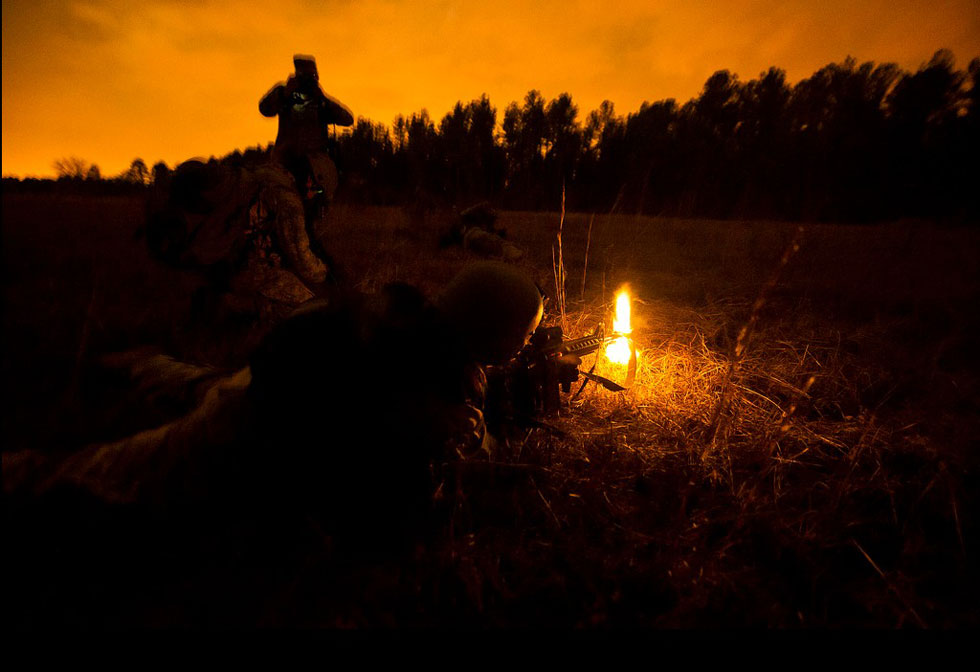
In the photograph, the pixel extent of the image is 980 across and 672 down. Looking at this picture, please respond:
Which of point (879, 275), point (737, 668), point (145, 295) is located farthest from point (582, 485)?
point (879, 275)

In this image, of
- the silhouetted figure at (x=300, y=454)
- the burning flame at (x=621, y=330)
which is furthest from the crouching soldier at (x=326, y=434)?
the burning flame at (x=621, y=330)

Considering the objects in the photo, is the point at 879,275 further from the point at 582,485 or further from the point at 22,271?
the point at 22,271

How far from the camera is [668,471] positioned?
7.58 feet

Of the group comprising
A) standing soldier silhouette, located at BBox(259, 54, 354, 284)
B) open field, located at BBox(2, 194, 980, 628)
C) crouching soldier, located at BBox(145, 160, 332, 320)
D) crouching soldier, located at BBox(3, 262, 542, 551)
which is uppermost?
standing soldier silhouette, located at BBox(259, 54, 354, 284)

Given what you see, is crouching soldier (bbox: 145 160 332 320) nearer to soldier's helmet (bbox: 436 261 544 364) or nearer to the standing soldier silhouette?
the standing soldier silhouette

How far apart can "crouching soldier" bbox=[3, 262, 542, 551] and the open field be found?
302 millimetres

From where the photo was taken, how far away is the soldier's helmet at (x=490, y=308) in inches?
68.0

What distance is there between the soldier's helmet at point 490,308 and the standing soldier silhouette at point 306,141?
219 cm

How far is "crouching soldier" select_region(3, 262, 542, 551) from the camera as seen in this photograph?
4.09ft

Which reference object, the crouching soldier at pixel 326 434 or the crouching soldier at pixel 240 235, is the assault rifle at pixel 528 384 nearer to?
the crouching soldier at pixel 326 434

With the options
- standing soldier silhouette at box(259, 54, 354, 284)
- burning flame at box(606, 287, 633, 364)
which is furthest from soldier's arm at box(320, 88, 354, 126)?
burning flame at box(606, 287, 633, 364)

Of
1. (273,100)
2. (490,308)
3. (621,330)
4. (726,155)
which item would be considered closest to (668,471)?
(621,330)

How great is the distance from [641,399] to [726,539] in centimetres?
134

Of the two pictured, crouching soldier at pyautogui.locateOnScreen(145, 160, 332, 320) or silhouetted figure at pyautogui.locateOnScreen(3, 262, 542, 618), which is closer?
silhouetted figure at pyautogui.locateOnScreen(3, 262, 542, 618)
